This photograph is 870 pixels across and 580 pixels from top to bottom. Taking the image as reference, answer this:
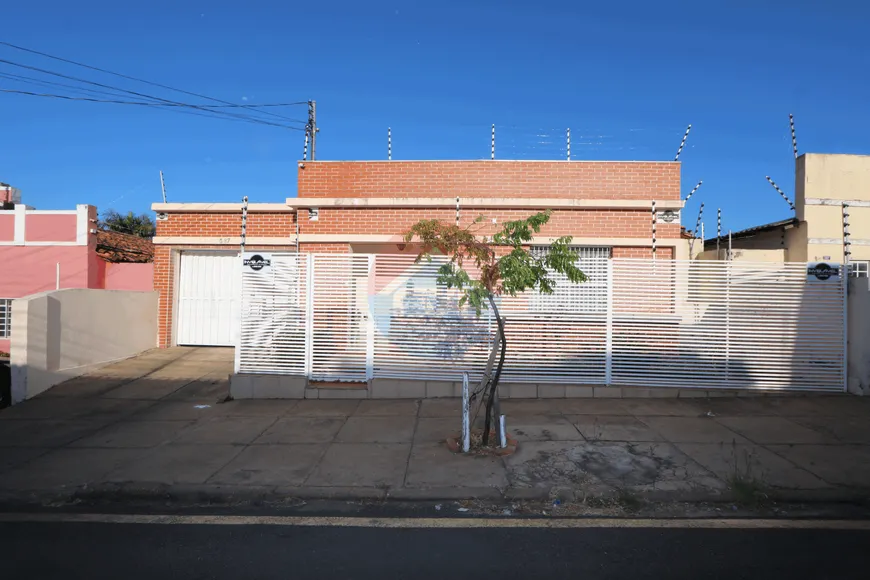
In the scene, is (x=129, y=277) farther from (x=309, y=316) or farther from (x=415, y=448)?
(x=415, y=448)

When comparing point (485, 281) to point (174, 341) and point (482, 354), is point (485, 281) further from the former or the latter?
point (174, 341)

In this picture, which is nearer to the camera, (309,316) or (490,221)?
(309,316)

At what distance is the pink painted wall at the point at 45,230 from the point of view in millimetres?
12844

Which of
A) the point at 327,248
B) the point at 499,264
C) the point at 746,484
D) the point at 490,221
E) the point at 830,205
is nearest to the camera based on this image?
the point at 746,484

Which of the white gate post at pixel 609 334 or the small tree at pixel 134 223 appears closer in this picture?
the white gate post at pixel 609 334

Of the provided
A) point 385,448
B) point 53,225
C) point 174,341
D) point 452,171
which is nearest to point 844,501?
point 385,448

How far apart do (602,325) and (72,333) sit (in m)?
9.06

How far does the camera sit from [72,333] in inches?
392

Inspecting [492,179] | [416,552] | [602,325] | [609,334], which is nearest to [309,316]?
[602,325]

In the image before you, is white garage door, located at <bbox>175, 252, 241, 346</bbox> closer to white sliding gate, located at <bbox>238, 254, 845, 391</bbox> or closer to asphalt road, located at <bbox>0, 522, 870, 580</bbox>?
white sliding gate, located at <bbox>238, 254, 845, 391</bbox>

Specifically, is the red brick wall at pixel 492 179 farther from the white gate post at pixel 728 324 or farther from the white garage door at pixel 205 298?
the white gate post at pixel 728 324

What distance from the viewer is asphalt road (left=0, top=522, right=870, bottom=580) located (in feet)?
12.0

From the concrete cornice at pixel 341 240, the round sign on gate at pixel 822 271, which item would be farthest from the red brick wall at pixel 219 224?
the round sign on gate at pixel 822 271

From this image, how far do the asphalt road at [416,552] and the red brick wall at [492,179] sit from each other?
26.4 feet
